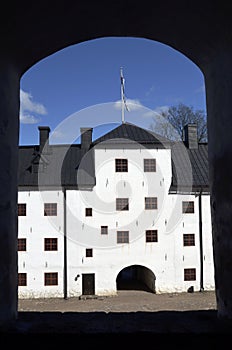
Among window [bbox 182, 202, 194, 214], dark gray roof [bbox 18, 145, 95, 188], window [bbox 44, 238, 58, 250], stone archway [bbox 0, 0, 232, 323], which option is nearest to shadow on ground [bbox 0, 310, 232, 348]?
stone archway [bbox 0, 0, 232, 323]

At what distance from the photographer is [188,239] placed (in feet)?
67.5

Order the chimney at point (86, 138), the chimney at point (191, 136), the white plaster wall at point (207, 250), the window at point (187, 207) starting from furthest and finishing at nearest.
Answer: the chimney at point (191, 136) < the chimney at point (86, 138) < the window at point (187, 207) < the white plaster wall at point (207, 250)

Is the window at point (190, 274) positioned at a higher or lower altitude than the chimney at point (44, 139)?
lower

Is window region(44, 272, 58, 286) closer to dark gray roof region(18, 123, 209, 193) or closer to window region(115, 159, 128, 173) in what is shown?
dark gray roof region(18, 123, 209, 193)

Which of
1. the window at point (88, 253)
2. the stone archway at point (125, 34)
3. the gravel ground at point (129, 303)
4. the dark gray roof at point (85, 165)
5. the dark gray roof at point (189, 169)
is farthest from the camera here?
the dark gray roof at point (189, 169)

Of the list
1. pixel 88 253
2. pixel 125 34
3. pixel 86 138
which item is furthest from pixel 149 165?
pixel 125 34

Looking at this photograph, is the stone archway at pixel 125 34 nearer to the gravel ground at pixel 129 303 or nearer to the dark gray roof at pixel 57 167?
the gravel ground at pixel 129 303

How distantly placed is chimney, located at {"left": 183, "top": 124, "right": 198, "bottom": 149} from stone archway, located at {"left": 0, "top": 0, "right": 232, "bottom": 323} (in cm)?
2113

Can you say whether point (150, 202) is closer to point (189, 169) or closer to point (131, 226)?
point (131, 226)

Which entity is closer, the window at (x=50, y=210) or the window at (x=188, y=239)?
the window at (x=50, y=210)

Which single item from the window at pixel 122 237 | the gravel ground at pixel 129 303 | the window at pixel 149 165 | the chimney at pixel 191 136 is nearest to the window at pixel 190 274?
the gravel ground at pixel 129 303

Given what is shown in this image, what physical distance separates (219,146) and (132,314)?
1.63 metres

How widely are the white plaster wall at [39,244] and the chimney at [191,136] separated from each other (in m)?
9.62

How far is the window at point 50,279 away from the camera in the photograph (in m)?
19.7
